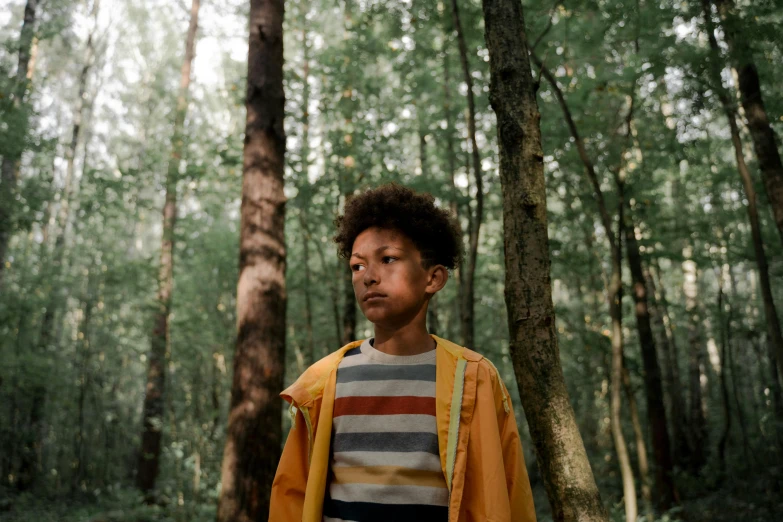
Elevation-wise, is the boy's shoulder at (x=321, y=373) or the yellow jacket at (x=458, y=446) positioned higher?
the boy's shoulder at (x=321, y=373)

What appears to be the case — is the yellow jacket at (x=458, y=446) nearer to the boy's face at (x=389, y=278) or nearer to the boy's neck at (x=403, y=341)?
the boy's neck at (x=403, y=341)

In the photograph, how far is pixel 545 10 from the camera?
583 centimetres

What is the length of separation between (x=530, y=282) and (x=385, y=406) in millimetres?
786

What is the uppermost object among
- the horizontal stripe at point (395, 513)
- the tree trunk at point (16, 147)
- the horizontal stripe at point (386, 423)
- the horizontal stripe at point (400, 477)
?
the tree trunk at point (16, 147)

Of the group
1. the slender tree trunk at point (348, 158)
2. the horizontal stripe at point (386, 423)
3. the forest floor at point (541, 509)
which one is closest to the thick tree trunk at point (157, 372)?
the forest floor at point (541, 509)

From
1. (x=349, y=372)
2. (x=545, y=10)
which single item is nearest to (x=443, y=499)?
(x=349, y=372)

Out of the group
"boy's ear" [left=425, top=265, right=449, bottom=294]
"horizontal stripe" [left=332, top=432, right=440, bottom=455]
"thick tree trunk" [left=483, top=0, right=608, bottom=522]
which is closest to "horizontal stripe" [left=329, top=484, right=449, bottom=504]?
"horizontal stripe" [left=332, top=432, right=440, bottom=455]

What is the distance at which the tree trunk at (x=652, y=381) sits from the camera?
9.45m

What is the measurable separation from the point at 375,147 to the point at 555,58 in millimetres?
3588

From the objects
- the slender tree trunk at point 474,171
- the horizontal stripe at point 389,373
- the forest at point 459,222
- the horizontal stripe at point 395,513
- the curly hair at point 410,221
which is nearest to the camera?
the horizontal stripe at point 395,513

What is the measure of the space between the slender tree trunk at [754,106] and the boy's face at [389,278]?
543 cm

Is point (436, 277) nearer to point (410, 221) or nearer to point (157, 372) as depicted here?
point (410, 221)

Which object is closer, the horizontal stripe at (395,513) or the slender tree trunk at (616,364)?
the horizontal stripe at (395,513)

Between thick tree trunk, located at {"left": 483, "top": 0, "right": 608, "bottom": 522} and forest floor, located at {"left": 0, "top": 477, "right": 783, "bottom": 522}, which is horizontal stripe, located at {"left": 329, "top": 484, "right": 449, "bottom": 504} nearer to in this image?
thick tree trunk, located at {"left": 483, "top": 0, "right": 608, "bottom": 522}
